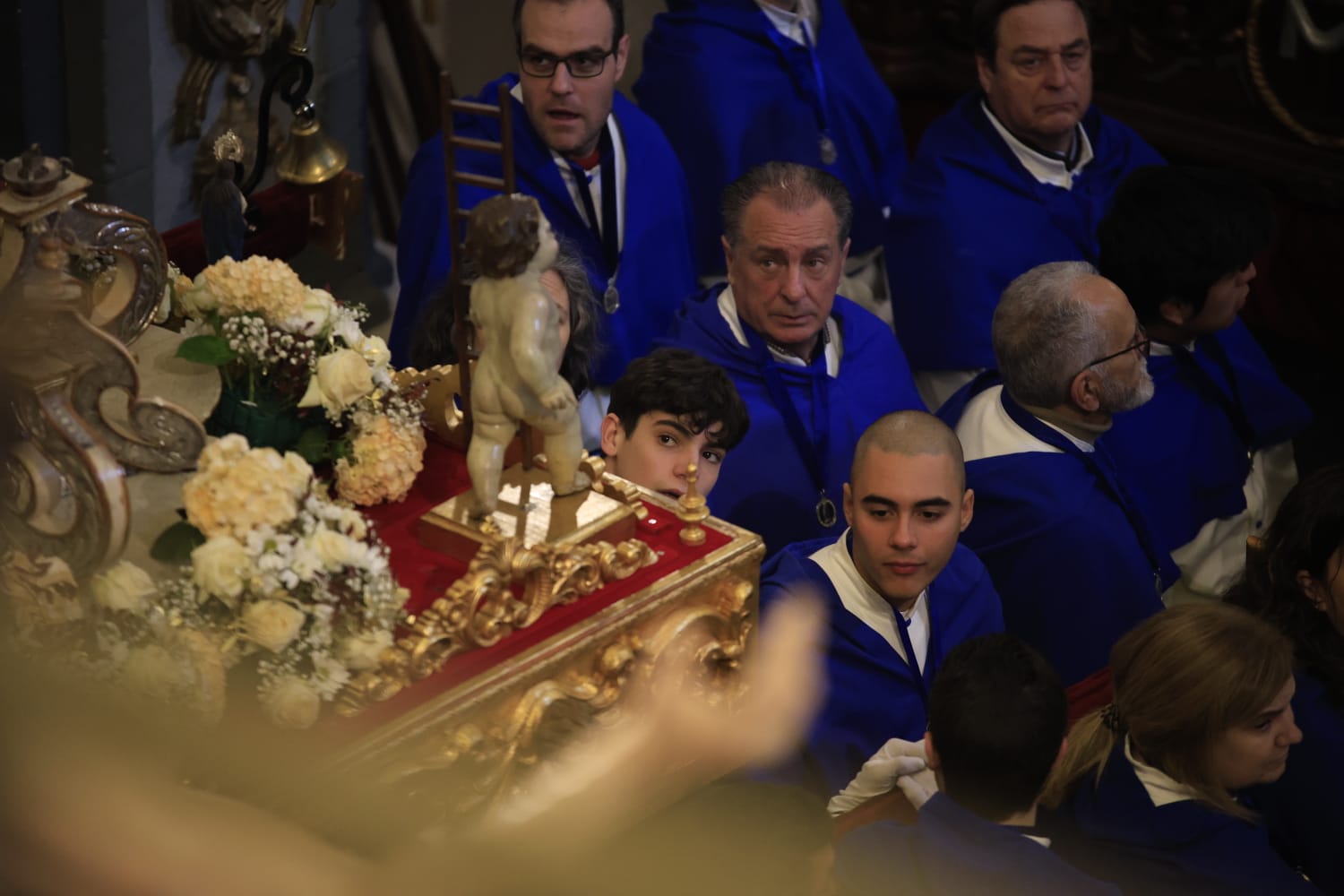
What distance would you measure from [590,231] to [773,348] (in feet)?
2.39

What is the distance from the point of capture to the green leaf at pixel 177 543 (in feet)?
7.43

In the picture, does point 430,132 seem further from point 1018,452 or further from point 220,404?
point 220,404

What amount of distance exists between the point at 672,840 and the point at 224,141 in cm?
362

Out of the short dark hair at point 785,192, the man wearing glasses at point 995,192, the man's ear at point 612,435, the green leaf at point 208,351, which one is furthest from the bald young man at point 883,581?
the man wearing glasses at point 995,192

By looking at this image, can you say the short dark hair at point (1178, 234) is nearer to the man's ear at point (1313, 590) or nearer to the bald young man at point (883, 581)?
the man's ear at point (1313, 590)

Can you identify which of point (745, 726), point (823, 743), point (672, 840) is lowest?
point (823, 743)

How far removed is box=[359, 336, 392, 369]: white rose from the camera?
2561 millimetres

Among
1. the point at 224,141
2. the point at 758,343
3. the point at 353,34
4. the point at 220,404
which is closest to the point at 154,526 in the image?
the point at 220,404

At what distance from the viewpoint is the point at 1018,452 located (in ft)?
12.0

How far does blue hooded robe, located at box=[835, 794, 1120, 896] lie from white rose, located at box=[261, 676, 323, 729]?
0.80 meters

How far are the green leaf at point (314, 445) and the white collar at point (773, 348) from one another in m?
1.46

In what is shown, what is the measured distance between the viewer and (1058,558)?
364cm

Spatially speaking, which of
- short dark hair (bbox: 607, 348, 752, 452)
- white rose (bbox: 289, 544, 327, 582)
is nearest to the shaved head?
short dark hair (bbox: 607, 348, 752, 452)

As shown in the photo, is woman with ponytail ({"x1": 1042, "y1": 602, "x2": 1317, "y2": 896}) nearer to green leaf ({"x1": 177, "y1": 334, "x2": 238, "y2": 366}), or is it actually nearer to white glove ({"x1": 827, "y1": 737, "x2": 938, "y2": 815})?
white glove ({"x1": 827, "y1": 737, "x2": 938, "y2": 815})
